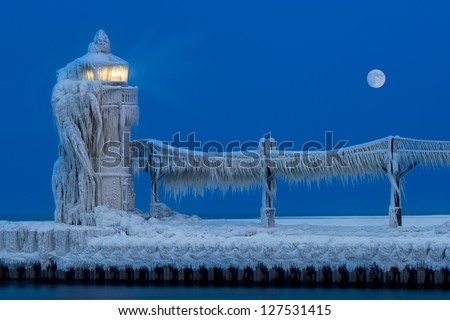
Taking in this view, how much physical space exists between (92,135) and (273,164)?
195 inches

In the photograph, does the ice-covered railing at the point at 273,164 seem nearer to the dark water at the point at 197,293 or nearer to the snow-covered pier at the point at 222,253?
the snow-covered pier at the point at 222,253

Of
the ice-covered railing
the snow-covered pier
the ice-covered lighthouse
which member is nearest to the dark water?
the snow-covered pier

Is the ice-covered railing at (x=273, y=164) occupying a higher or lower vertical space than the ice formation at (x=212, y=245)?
higher

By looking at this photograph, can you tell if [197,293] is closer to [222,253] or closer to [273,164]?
[222,253]

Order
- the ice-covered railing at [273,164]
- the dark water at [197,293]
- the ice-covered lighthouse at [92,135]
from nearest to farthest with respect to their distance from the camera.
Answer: the dark water at [197,293] → the ice-covered railing at [273,164] → the ice-covered lighthouse at [92,135]

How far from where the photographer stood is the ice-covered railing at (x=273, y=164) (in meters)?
31.8

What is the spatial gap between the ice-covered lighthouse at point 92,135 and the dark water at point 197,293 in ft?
11.9

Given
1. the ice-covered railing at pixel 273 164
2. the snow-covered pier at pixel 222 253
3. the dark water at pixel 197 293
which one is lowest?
the dark water at pixel 197 293

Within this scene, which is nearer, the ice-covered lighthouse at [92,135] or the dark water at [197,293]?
the dark water at [197,293]

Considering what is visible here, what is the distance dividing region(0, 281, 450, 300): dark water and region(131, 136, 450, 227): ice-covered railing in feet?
14.1

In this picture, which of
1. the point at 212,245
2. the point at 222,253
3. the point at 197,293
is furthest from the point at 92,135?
the point at 197,293

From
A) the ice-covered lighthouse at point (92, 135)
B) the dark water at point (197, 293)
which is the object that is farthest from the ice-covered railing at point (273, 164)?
the dark water at point (197, 293)

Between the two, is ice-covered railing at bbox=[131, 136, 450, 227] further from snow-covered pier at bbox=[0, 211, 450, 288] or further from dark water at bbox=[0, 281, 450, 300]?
dark water at bbox=[0, 281, 450, 300]
